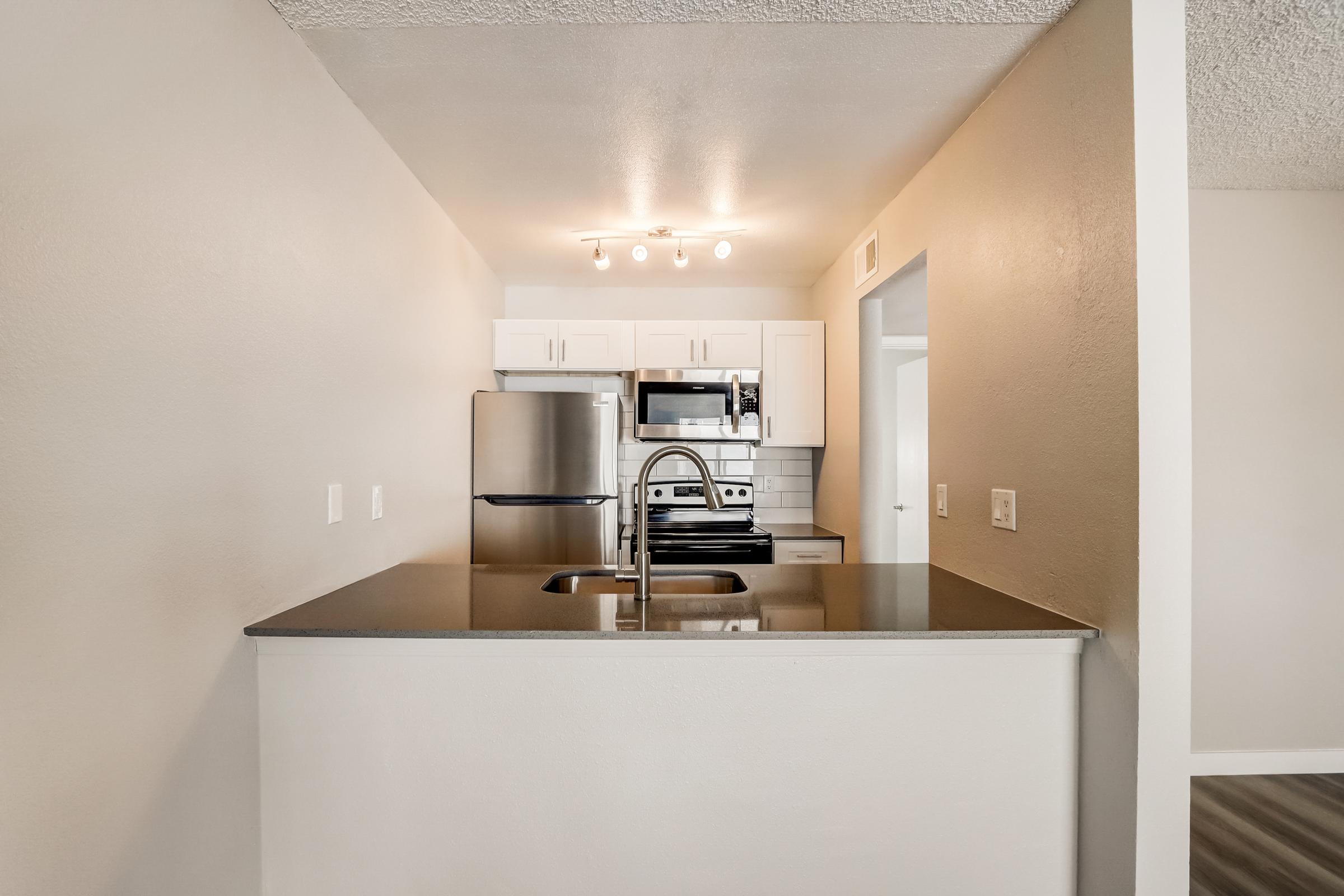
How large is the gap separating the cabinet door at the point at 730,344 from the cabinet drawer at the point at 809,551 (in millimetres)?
1043

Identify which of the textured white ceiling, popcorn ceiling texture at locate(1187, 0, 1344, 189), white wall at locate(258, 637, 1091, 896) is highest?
popcorn ceiling texture at locate(1187, 0, 1344, 189)

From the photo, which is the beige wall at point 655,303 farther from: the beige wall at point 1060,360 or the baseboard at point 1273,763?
the baseboard at point 1273,763

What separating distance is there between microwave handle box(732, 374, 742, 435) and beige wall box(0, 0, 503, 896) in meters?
2.23

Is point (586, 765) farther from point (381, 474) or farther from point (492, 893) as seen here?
point (381, 474)

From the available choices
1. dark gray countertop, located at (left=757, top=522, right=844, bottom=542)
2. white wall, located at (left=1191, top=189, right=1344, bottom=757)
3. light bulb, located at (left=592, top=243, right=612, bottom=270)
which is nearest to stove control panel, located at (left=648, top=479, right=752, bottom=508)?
dark gray countertop, located at (left=757, top=522, right=844, bottom=542)

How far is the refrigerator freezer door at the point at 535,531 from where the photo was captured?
3449 mm

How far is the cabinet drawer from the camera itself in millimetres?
3564

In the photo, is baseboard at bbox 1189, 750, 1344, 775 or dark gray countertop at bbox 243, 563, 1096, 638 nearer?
dark gray countertop at bbox 243, 563, 1096, 638

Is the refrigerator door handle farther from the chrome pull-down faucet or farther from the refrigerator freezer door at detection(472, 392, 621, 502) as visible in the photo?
the chrome pull-down faucet

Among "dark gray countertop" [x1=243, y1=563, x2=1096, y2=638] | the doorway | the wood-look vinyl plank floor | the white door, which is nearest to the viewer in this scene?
"dark gray countertop" [x1=243, y1=563, x2=1096, y2=638]

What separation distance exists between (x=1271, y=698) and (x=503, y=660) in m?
3.16

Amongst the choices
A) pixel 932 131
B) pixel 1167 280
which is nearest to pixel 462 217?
pixel 932 131

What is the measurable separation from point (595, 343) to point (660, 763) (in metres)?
2.72

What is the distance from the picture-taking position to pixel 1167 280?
1345 millimetres
